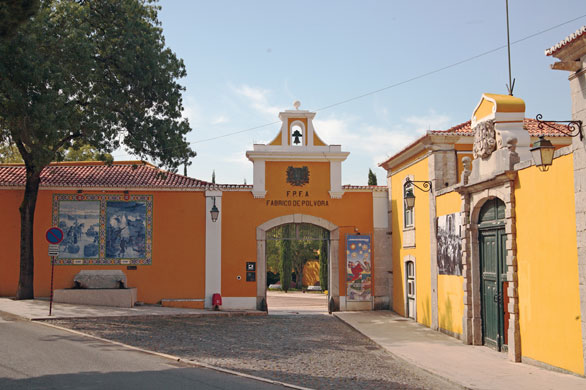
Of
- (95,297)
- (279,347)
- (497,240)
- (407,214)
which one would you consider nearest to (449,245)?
(497,240)

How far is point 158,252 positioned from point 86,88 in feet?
20.1

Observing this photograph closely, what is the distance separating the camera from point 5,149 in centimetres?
3191

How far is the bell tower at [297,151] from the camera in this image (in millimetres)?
20344

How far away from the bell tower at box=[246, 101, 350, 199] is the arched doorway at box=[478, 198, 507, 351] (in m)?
8.50

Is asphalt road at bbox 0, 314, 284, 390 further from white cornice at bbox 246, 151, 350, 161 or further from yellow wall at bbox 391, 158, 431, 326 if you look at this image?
white cornice at bbox 246, 151, 350, 161

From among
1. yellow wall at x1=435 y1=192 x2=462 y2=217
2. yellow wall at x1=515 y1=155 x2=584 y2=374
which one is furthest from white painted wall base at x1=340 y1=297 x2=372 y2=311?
yellow wall at x1=515 y1=155 x2=584 y2=374

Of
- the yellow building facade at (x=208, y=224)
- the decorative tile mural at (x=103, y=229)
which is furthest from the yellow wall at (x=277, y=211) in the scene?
the decorative tile mural at (x=103, y=229)

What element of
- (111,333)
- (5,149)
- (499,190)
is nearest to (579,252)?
(499,190)

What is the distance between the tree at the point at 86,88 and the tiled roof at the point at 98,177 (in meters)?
1.30

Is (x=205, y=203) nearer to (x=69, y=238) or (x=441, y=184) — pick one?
(x=69, y=238)

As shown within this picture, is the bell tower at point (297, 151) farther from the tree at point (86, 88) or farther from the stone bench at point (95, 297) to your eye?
the stone bench at point (95, 297)

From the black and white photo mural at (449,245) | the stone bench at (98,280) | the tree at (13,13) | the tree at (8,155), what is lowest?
the stone bench at (98,280)

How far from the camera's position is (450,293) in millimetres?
14281

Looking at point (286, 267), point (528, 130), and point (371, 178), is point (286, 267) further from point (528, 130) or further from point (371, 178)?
point (528, 130)
